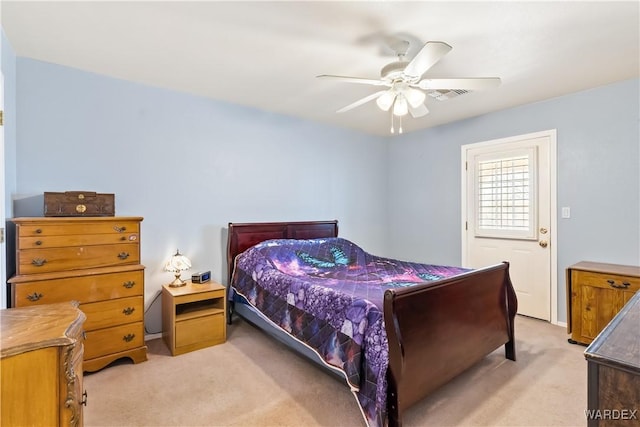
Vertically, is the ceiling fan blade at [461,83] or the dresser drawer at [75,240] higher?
the ceiling fan blade at [461,83]

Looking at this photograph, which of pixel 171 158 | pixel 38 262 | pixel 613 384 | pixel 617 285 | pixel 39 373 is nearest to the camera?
pixel 613 384

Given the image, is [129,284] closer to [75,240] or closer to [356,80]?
[75,240]

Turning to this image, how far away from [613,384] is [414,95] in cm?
195

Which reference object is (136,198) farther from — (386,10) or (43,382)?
(386,10)

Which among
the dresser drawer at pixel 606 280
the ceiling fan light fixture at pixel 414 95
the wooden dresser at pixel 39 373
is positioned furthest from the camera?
the dresser drawer at pixel 606 280

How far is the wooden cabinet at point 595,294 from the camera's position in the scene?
8.82ft

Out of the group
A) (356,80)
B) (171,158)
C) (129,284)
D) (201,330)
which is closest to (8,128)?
(171,158)

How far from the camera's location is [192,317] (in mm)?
2836

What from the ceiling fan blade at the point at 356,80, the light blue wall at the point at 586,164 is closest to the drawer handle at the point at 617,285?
the light blue wall at the point at 586,164

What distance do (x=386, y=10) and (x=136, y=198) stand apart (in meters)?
2.66

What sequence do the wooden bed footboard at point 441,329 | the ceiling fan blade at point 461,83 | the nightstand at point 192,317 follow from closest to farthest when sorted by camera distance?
the wooden bed footboard at point 441,329 < the ceiling fan blade at point 461,83 < the nightstand at point 192,317

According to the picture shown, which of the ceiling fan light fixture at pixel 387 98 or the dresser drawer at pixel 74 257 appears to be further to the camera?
the ceiling fan light fixture at pixel 387 98

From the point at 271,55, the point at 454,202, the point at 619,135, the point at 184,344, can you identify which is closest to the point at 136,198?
the point at 184,344

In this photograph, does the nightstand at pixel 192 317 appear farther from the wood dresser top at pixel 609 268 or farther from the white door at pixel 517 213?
the wood dresser top at pixel 609 268
